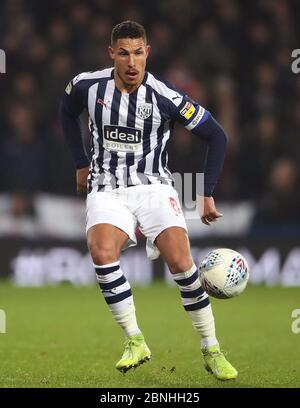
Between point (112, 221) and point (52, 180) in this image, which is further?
point (52, 180)

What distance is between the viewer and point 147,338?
789 cm

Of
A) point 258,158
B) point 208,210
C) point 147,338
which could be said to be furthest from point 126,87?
point 258,158

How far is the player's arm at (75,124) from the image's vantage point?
6.25 meters

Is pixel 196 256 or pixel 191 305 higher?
pixel 191 305

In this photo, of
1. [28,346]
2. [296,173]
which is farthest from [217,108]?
[28,346]

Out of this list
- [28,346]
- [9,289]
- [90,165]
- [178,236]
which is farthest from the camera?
[9,289]

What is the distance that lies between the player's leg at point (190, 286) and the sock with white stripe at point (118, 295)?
29 cm

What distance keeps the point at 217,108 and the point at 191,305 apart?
671 cm

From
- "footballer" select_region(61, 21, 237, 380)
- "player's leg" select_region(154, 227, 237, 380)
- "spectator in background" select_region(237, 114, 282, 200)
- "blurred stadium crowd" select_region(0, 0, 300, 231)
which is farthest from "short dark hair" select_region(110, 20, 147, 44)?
"spectator in background" select_region(237, 114, 282, 200)

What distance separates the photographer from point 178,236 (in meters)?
5.91

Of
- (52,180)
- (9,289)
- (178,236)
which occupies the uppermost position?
(178,236)

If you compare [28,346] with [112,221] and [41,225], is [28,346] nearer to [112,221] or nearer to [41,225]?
[112,221]

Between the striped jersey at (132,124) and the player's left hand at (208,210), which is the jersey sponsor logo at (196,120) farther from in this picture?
the player's left hand at (208,210)
